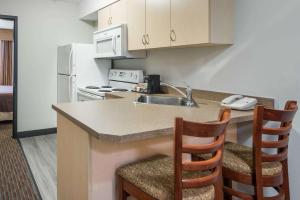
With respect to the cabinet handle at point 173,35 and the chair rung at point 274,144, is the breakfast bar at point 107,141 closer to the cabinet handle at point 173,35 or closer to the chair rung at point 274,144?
the chair rung at point 274,144

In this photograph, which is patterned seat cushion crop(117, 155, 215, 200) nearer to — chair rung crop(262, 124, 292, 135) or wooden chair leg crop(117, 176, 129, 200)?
wooden chair leg crop(117, 176, 129, 200)

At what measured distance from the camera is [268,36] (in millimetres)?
1952

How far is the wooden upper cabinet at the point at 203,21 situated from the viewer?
2.04 meters

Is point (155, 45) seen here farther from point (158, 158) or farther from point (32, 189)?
point (32, 189)

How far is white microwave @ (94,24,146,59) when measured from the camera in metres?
3.15

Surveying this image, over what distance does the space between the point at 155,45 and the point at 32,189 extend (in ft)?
6.01

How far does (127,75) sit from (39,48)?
Answer: 1.81m

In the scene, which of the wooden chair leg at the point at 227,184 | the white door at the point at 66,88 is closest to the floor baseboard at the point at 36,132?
the white door at the point at 66,88

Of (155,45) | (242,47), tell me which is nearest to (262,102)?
(242,47)

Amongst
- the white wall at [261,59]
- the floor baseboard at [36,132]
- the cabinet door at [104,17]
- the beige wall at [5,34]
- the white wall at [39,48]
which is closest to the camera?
the white wall at [261,59]

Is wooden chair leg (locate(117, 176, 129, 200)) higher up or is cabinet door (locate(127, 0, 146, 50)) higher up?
cabinet door (locate(127, 0, 146, 50))

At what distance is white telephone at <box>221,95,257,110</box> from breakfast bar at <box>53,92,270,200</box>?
0.07 meters

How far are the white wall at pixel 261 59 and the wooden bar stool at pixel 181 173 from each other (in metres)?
0.85

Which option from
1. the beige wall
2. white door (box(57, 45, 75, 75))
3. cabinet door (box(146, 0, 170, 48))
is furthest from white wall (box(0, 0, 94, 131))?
the beige wall
